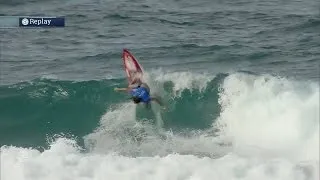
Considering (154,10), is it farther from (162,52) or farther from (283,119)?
(283,119)

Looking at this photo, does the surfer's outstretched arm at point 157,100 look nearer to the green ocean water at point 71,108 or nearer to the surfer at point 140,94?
the surfer at point 140,94

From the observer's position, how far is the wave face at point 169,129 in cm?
1371

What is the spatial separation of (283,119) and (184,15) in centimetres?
1018

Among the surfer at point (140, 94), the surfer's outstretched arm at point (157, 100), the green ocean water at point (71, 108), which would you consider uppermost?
the surfer at point (140, 94)

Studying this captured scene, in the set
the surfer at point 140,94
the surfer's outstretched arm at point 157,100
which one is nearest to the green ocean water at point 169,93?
the surfer's outstretched arm at point 157,100

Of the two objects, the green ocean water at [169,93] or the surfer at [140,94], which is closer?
the green ocean water at [169,93]

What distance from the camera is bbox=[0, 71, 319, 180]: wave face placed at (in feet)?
45.0

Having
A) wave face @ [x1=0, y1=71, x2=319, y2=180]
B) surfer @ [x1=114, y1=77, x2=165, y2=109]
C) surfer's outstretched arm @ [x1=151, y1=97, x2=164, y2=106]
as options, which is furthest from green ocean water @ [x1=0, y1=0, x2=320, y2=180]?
surfer @ [x1=114, y1=77, x2=165, y2=109]

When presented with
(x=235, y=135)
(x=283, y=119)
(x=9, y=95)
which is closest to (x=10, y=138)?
(x=9, y=95)

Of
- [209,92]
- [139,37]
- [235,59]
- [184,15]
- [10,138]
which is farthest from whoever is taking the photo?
[184,15]

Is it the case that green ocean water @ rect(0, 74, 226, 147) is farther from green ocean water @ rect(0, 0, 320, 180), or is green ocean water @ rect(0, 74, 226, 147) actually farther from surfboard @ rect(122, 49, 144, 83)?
surfboard @ rect(122, 49, 144, 83)

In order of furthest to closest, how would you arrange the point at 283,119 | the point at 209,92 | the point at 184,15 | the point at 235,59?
the point at 184,15, the point at 235,59, the point at 209,92, the point at 283,119

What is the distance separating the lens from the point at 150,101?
56.0 feet

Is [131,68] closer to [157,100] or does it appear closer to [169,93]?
[169,93]
